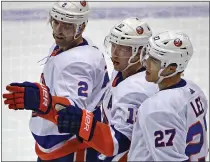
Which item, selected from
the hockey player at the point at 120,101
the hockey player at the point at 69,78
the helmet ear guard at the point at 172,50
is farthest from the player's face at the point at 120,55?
the helmet ear guard at the point at 172,50

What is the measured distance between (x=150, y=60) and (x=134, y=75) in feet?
0.58

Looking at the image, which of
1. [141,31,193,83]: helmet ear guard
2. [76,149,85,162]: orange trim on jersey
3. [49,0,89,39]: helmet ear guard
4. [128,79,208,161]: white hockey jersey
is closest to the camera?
[128,79,208,161]: white hockey jersey

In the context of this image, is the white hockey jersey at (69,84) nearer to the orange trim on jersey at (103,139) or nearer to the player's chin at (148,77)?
the orange trim on jersey at (103,139)

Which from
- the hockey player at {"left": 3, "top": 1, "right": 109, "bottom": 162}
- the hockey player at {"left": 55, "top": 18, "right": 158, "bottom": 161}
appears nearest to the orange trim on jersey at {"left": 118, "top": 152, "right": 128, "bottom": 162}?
the hockey player at {"left": 55, "top": 18, "right": 158, "bottom": 161}

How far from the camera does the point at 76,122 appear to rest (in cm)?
236

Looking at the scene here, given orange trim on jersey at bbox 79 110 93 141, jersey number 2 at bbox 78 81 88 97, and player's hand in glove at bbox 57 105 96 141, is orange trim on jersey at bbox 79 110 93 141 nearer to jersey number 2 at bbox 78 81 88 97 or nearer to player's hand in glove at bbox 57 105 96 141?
player's hand in glove at bbox 57 105 96 141

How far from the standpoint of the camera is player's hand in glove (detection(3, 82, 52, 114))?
2387 millimetres

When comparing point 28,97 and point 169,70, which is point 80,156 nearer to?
point 28,97

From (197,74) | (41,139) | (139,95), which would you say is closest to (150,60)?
(139,95)

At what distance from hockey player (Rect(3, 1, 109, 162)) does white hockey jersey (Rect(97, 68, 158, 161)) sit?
18cm

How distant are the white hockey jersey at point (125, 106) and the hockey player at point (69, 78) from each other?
7.2 inches

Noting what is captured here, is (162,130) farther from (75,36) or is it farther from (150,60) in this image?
(75,36)

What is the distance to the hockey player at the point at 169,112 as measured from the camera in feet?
7.31

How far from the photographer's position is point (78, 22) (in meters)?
2.79
